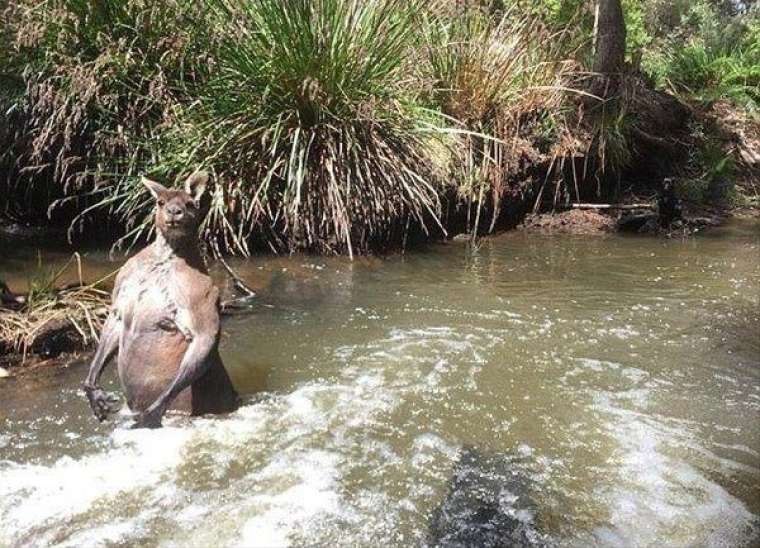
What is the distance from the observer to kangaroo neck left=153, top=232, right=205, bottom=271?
398cm

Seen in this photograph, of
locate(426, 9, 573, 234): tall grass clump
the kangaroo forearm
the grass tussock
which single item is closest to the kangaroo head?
the kangaroo forearm

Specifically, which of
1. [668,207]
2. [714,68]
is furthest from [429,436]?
[714,68]

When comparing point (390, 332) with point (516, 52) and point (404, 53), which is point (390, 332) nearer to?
point (404, 53)

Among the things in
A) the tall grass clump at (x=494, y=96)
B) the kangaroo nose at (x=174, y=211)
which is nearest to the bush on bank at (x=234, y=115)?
the tall grass clump at (x=494, y=96)

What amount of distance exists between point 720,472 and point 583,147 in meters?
7.22

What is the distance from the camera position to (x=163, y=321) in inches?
153

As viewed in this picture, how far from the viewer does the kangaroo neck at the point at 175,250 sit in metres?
3.98

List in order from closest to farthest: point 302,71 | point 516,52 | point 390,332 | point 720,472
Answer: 1. point 720,472
2. point 390,332
3. point 302,71
4. point 516,52

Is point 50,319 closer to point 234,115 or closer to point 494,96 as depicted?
point 234,115

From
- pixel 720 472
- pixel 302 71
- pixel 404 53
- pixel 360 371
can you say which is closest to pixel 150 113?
pixel 302 71

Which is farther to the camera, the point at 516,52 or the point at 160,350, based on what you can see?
the point at 516,52

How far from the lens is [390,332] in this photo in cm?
578

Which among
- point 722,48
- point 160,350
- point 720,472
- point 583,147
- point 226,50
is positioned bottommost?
point 720,472

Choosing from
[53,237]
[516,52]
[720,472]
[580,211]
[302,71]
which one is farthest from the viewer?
[580,211]
